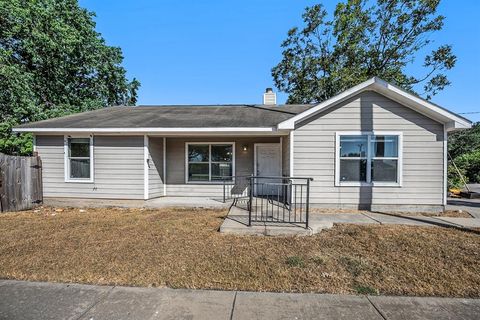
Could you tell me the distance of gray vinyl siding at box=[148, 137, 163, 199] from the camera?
29.5ft

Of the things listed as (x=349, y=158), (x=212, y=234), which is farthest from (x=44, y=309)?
(x=349, y=158)

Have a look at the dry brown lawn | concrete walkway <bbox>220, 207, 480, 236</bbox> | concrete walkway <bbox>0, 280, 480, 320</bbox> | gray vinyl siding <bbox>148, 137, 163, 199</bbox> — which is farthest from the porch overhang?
concrete walkway <bbox>0, 280, 480, 320</bbox>

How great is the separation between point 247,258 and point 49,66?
65.8 ft

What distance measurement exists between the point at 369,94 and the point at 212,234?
626 cm

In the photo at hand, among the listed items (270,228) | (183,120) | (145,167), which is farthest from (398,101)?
(145,167)

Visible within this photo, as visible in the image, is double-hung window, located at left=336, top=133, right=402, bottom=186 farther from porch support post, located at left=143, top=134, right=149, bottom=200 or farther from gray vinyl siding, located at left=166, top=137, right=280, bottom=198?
porch support post, located at left=143, top=134, right=149, bottom=200

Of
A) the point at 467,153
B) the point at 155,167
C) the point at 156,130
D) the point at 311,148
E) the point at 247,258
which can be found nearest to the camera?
the point at 247,258

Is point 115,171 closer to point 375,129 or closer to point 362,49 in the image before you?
point 375,129

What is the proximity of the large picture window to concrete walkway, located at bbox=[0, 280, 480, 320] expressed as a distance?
6.97 m

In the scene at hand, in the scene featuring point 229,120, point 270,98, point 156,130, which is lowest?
point 156,130

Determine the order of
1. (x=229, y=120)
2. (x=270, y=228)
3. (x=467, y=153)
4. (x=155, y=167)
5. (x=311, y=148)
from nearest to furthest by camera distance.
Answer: (x=270, y=228)
(x=311, y=148)
(x=229, y=120)
(x=155, y=167)
(x=467, y=153)

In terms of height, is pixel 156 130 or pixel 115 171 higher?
pixel 156 130

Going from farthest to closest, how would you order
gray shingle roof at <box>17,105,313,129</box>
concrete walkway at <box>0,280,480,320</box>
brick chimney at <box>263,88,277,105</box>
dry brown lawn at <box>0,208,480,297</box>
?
brick chimney at <box>263,88,277,105</box> → gray shingle roof at <box>17,105,313,129</box> → dry brown lawn at <box>0,208,480,297</box> → concrete walkway at <box>0,280,480,320</box>

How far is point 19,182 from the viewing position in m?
8.09
